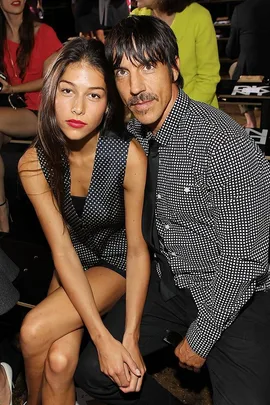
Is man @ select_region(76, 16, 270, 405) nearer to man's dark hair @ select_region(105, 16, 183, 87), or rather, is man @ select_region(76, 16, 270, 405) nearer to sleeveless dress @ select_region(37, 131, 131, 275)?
man's dark hair @ select_region(105, 16, 183, 87)

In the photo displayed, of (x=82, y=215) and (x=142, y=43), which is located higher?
(x=142, y=43)

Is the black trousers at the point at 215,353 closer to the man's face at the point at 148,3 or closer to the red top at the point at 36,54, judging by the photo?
the man's face at the point at 148,3

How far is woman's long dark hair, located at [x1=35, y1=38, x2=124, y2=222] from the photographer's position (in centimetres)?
167

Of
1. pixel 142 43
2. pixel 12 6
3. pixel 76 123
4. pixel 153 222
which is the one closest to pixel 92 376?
pixel 153 222

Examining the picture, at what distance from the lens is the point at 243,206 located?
154cm

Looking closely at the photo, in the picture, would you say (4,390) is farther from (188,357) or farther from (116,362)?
(188,357)

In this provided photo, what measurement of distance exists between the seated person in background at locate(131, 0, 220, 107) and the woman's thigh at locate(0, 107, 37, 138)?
96 centimetres

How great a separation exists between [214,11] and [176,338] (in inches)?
283

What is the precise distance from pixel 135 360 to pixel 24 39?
2.25 meters

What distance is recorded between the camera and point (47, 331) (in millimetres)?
1737

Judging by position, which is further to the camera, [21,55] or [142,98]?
[21,55]

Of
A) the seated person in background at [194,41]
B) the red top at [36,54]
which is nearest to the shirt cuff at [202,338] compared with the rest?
the seated person in background at [194,41]

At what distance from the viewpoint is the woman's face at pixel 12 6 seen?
3.12 metres

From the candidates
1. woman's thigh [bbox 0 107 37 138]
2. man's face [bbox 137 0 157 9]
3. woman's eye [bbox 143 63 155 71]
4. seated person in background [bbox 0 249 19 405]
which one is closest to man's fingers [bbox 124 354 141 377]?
seated person in background [bbox 0 249 19 405]
